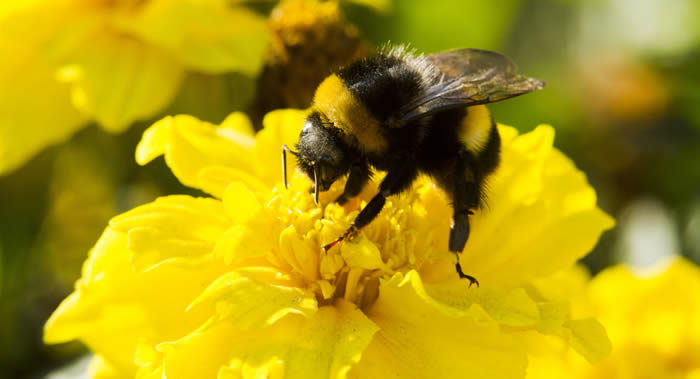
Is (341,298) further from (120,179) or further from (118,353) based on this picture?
(120,179)

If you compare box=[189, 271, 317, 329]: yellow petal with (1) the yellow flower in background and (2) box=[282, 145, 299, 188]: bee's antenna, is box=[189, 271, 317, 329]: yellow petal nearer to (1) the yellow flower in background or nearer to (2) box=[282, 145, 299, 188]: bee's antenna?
(2) box=[282, 145, 299, 188]: bee's antenna

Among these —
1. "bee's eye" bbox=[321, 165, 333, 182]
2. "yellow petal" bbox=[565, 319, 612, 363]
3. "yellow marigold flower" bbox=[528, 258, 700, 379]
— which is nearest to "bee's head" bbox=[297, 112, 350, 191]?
"bee's eye" bbox=[321, 165, 333, 182]

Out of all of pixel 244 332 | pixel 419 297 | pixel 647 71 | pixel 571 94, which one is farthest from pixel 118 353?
pixel 647 71

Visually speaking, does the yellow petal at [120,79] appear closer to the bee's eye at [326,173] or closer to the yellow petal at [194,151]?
the yellow petal at [194,151]

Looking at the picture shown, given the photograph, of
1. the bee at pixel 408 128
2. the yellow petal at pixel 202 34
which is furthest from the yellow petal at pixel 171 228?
the yellow petal at pixel 202 34

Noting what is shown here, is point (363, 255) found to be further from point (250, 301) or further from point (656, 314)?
point (656, 314)

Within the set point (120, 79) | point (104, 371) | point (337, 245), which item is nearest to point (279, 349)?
point (337, 245)

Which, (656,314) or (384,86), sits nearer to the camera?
(384,86)
